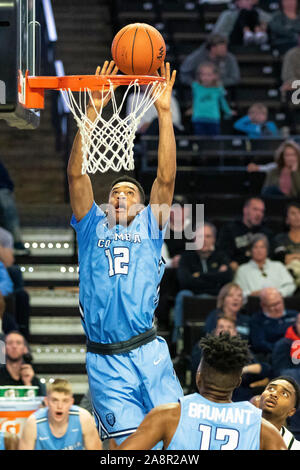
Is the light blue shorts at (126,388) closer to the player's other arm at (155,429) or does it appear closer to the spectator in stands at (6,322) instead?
the player's other arm at (155,429)

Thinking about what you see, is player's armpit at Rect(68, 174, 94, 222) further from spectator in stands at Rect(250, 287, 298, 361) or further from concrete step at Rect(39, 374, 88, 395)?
concrete step at Rect(39, 374, 88, 395)

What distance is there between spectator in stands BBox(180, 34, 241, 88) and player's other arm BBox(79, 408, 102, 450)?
21.5 feet

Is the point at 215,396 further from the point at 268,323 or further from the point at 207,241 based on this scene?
the point at 207,241

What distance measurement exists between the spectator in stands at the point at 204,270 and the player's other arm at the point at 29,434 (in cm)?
307

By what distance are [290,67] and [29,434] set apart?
7.30 meters

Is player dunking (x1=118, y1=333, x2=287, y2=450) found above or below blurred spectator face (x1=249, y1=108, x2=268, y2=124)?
below

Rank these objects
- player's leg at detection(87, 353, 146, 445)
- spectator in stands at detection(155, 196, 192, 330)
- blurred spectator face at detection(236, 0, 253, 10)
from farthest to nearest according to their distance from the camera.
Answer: blurred spectator face at detection(236, 0, 253, 10) → spectator in stands at detection(155, 196, 192, 330) → player's leg at detection(87, 353, 146, 445)

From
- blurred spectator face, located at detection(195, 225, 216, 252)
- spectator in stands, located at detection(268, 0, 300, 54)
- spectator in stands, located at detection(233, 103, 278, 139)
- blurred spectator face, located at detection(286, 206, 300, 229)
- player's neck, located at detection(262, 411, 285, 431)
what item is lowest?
player's neck, located at detection(262, 411, 285, 431)

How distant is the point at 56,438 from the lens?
5836 millimetres

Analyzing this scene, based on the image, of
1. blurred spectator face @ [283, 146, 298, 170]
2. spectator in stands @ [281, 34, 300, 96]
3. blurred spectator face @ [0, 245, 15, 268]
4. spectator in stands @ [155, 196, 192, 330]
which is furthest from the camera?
spectator in stands @ [281, 34, 300, 96]

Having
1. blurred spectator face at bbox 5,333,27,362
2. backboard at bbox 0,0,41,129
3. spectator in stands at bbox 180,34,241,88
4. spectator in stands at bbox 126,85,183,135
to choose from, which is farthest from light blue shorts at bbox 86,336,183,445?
spectator in stands at bbox 180,34,241,88

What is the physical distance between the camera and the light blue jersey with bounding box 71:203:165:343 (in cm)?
508

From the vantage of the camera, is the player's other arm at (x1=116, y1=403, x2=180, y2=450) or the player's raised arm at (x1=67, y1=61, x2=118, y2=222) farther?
the player's raised arm at (x1=67, y1=61, x2=118, y2=222)

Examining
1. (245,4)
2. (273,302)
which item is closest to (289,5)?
(245,4)
